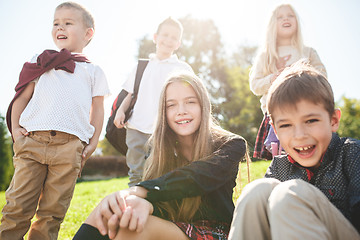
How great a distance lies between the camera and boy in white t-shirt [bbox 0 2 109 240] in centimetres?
228

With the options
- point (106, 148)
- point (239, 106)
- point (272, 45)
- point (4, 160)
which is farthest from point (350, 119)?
point (106, 148)

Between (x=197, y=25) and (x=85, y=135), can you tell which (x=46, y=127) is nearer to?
(x=85, y=135)

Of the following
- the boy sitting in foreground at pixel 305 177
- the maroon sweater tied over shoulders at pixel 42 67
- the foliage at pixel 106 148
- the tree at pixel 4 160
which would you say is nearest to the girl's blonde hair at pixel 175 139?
the boy sitting in foreground at pixel 305 177

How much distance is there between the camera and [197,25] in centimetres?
2362

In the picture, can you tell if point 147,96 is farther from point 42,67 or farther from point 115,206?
point 115,206

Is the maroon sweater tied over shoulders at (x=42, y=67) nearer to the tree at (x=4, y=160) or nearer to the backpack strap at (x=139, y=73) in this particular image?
the backpack strap at (x=139, y=73)

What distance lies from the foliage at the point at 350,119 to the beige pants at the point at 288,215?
1405 cm

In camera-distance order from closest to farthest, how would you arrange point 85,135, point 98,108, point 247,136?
point 85,135, point 98,108, point 247,136

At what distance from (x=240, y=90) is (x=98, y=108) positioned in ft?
63.2

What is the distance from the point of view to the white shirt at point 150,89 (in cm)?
362

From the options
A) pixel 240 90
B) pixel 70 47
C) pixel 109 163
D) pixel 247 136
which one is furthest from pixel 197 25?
pixel 70 47

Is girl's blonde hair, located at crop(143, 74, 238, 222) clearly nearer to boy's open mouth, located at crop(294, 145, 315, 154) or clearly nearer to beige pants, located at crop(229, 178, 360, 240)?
boy's open mouth, located at crop(294, 145, 315, 154)

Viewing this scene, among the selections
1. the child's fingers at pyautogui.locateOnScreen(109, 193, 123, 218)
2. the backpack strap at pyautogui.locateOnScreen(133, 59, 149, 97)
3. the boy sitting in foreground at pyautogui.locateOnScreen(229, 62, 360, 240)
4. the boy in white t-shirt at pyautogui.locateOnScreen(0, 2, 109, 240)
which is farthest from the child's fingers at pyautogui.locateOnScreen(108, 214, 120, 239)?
the backpack strap at pyautogui.locateOnScreen(133, 59, 149, 97)

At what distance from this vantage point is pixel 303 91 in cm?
155
